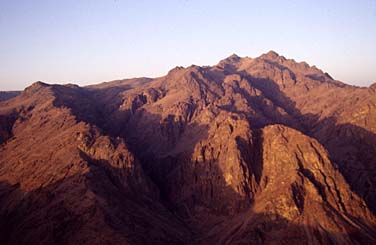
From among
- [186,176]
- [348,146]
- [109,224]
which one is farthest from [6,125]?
[348,146]

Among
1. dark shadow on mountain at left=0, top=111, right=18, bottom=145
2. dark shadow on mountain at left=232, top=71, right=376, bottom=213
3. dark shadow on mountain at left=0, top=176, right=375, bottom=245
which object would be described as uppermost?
dark shadow on mountain at left=0, top=111, right=18, bottom=145

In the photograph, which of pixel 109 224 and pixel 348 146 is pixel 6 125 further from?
pixel 348 146

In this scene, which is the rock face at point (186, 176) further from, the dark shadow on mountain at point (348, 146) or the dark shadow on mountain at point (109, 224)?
the dark shadow on mountain at point (348, 146)

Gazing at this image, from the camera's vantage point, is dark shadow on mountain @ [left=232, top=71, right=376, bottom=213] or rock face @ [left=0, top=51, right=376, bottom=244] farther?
dark shadow on mountain @ [left=232, top=71, right=376, bottom=213]

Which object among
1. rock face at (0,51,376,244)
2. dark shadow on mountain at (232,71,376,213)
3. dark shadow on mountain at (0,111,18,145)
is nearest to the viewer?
rock face at (0,51,376,244)

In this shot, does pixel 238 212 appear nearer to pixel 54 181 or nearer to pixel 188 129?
pixel 54 181

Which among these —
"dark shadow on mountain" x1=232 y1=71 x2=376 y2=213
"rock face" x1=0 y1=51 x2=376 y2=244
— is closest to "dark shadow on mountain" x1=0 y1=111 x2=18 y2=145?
"rock face" x1=0 y1=51 x2=376 y2=244

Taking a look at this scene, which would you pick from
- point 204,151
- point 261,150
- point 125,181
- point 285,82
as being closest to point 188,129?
point 204,151

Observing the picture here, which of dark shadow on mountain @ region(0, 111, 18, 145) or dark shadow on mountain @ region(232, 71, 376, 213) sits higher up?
dark shadow on mountain @ region(0, 111, 18, 145)

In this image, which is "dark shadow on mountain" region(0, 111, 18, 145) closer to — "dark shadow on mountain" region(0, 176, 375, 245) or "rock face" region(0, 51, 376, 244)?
"rock face" region(0, 51, 376, 244)
